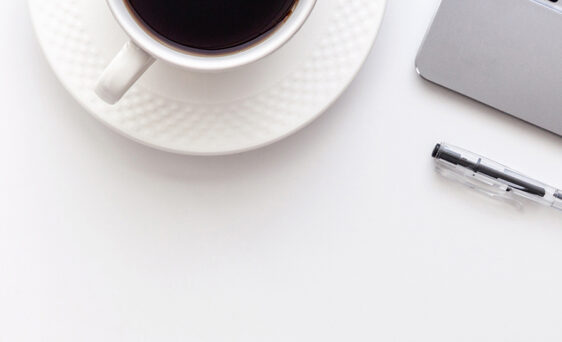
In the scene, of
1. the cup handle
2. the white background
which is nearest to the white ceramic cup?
the cup handle

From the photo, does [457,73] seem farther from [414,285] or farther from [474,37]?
[414,285]

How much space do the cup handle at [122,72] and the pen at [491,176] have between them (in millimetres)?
300

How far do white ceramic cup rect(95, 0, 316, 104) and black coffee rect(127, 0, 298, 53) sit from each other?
0.02 metres

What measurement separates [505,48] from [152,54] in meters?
0.34

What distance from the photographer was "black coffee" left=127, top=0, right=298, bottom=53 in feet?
1.84

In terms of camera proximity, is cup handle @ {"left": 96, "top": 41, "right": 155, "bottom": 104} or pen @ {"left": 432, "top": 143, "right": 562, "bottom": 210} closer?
cup handle @ {"left": 96, "top": 41, "right": 155, "bottom": 104}

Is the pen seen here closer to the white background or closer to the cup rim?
the white background

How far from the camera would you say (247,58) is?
1.69 ft

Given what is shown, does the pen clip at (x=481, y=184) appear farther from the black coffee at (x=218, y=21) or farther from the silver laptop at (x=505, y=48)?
the black coffee at (x=218, y=21)

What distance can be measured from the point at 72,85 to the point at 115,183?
0.11 m

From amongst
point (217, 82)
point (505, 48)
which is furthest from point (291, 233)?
point (505, 48)

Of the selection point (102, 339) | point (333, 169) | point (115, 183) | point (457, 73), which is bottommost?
point (102, 339)

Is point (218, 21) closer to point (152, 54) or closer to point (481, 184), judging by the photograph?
point (152, 54)

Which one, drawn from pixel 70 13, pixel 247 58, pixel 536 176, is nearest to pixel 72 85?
pixel 70 13
